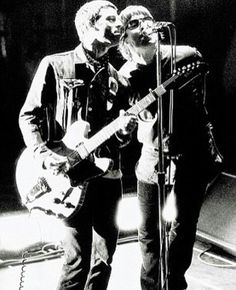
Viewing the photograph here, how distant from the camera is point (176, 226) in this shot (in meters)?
3.13

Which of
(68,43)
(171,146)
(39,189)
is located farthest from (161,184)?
(68,43)

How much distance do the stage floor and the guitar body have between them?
110 centimetres

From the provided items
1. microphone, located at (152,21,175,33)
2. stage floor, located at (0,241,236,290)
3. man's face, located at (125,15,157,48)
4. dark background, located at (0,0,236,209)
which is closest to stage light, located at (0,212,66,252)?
stage floor, located at (0,241,236,290)

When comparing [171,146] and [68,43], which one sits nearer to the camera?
[171,146]

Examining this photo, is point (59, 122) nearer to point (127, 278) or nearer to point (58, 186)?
point (58, 186)

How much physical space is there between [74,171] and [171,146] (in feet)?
1.88

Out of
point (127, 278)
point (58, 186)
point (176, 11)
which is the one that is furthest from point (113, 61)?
Answer: point (58, 186)

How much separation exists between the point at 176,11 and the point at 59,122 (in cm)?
322

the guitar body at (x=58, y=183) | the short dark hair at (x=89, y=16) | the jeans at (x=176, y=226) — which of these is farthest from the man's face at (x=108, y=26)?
the jeans at (x=176, y=226)

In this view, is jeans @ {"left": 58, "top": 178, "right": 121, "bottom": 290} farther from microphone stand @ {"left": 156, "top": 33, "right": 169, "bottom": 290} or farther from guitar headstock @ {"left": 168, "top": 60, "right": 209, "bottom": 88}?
guitar headstock @ {"left": 168, "top": 60, "right": 209, "bottom": 88}

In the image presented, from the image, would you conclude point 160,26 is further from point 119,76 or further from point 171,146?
point 171,146

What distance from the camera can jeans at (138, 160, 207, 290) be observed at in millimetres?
3055

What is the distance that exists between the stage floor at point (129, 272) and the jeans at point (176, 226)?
0.58 m

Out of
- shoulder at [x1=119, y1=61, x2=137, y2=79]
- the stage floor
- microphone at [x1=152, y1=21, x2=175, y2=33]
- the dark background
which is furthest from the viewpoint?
the dark background
